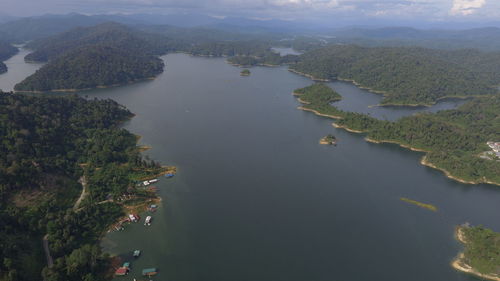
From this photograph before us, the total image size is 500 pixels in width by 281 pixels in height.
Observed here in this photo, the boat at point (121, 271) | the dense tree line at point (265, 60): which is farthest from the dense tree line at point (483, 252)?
the dense tree line at point (265, 60)

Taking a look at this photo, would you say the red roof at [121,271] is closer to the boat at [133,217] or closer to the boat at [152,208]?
the boat at [133,217]

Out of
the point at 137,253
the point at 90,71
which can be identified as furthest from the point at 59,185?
the point at 90,71

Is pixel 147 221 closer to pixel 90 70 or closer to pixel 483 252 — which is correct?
pixel 483 252

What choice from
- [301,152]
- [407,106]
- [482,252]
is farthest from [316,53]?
[482,252]

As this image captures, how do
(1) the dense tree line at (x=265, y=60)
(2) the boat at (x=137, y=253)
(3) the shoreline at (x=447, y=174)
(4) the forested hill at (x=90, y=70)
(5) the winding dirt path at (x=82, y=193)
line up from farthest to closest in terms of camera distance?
(1) the dense tree line at (x=265, y=60)
(4) the forested hill at (x=90, y=70)
(3) the shoreline at (x=447, y=174)
(5) the winding dirt path at (x=82, y=193)
(2) the boat at (x=137, y=253)

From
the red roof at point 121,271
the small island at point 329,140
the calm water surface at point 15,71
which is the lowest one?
the red roof at point 121,271

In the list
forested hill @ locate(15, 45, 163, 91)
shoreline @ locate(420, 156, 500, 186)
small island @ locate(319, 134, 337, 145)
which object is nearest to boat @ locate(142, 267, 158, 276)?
small island @ locate(319, 134, 337, 145)

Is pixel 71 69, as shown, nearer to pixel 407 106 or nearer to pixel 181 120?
pixel 181 120

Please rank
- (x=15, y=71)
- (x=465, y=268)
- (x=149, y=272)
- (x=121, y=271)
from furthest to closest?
(x=15, y=71) < (x=465, y=268) < (x=149, y=272) < (x=121, y=271)
